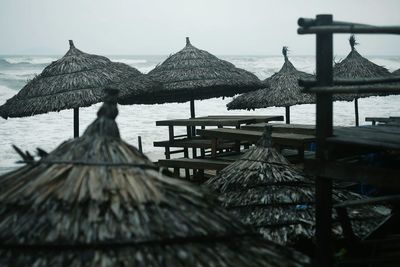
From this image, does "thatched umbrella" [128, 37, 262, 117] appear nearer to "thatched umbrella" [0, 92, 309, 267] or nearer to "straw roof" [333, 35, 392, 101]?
"straw roof" [333, 35, 392, 101]

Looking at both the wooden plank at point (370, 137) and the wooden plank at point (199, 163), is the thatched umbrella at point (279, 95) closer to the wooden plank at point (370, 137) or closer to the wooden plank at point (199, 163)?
the wooden plank at point (199, 163)

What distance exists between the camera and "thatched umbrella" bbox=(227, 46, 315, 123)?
1489 centimetres

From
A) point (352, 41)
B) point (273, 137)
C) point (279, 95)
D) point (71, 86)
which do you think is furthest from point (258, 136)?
point (352, 41)

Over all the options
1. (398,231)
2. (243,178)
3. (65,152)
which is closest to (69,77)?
(243,178)

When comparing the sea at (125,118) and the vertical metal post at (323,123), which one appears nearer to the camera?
the vertical metal post at (323,123)

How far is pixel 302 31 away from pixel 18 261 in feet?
8.59

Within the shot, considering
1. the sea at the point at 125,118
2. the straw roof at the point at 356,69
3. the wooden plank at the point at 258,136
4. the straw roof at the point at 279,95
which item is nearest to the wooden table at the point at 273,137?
the wooden plank at the point at 258,136

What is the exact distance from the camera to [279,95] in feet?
49.3

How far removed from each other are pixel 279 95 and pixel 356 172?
1120cm

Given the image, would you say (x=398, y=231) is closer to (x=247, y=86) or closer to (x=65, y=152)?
(x=65, y=152)

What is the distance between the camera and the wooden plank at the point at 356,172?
3.73 metres

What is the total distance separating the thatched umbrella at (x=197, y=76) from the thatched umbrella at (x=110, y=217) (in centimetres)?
936

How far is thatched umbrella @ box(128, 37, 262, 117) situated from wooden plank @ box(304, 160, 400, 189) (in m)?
8.18

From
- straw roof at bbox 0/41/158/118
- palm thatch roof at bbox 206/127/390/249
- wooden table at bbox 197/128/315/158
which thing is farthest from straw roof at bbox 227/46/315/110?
palm thatch roof at bbox 206/127/390/249
